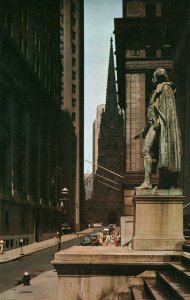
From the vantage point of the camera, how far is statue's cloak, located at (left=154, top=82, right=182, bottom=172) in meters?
12.5

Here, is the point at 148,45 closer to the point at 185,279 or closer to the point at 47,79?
the point at 47,79

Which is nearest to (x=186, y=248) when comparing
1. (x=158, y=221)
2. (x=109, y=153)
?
(x=158, y=221)

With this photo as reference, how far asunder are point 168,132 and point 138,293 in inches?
174

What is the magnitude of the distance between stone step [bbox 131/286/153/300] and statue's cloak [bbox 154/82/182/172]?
3264 mm

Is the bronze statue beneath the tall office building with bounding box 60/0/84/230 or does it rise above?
beneath

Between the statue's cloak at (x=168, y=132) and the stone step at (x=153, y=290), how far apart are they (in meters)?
3.16

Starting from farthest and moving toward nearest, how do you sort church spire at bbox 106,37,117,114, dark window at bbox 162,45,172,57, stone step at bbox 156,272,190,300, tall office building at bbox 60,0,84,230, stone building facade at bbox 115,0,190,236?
1. church spire at bbox 106,37,117,114
2. tall office building at bbox 60,0,84,230
3. dark window at bbox 162,45,172,57
4. stone building facade at bbox 115,0,190,236
5. stone step at bbox 156,272,190,300

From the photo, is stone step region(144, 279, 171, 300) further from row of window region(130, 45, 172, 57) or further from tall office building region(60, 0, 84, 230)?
tall office building region(60, 0, 84, 230)

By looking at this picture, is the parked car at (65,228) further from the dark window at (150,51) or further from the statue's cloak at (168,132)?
the statue's cloak at (168,132)

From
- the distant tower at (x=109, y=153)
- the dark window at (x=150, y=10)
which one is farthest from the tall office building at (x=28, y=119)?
the distant tower at (x=109, y=153)

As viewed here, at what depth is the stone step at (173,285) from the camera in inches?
301

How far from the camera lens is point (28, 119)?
208 feet

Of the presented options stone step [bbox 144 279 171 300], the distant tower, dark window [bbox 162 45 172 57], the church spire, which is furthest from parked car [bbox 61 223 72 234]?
the church spire

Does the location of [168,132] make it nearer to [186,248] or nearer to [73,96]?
[186,248]
